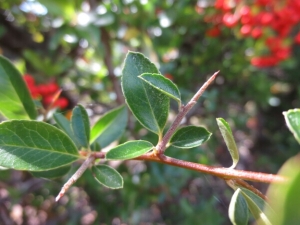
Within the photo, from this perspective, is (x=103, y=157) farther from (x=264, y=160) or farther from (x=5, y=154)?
(x=264, y=160)

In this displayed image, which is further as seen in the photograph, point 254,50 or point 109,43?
point 254,50

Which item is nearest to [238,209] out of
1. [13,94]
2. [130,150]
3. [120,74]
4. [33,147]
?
[130,150]

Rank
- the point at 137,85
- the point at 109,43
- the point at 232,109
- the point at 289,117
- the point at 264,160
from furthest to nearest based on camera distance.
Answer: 1. the point at 264,160
2. the point at 232,109
3. the point at 109,43
4. the point at 137,85
5. the point at 289,117

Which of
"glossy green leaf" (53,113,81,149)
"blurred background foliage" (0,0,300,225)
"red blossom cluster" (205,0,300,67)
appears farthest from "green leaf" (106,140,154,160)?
"red blossom cluster" (205,0,300,67)

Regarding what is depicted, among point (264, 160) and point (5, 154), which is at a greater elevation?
point (5, 154)

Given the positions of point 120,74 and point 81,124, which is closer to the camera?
point 81,124

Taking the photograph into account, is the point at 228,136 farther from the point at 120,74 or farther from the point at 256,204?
the point at 120,74

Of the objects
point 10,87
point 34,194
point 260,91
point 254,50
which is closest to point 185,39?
point 254,50
